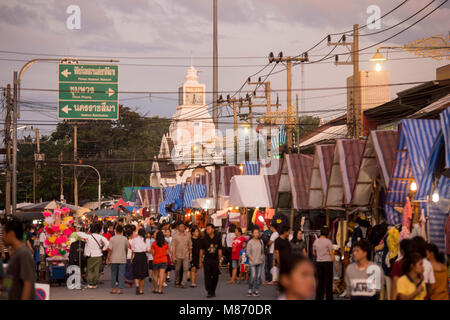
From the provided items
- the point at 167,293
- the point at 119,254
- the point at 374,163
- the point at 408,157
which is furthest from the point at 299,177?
the point at 408,157

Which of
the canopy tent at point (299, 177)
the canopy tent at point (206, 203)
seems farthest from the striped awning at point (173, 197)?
the canopy tent at point (299, 177)

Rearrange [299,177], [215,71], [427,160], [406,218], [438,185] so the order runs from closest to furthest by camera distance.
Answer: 1. [427,160]
2. [438,185]
3. [406,218]
4. [299,177]
5. [215,71]

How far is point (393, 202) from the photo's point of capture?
17172mm

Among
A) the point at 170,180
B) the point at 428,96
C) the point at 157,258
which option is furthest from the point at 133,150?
the point at 157,258

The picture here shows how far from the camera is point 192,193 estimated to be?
42625mm

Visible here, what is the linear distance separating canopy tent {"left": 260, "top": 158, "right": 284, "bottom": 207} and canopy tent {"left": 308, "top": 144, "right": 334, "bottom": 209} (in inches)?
154

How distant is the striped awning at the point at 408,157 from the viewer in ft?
49.3

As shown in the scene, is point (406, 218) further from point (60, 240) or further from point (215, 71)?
point (215, 71)

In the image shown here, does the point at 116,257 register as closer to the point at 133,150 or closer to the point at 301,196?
the point at 301,196

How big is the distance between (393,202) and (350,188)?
3.12 meters

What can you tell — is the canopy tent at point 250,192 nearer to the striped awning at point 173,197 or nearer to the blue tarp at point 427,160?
the blue tarp at point 427,160

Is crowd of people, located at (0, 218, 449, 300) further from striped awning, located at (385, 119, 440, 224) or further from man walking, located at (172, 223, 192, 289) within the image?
striped awning, located at (385, 119, 440, 224)

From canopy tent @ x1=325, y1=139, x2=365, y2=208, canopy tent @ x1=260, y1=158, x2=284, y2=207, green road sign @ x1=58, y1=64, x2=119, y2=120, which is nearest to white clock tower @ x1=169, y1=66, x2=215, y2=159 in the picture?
canopy tent @ x1=260, y1=158, x2=284, y2=207

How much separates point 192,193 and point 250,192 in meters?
14.9
